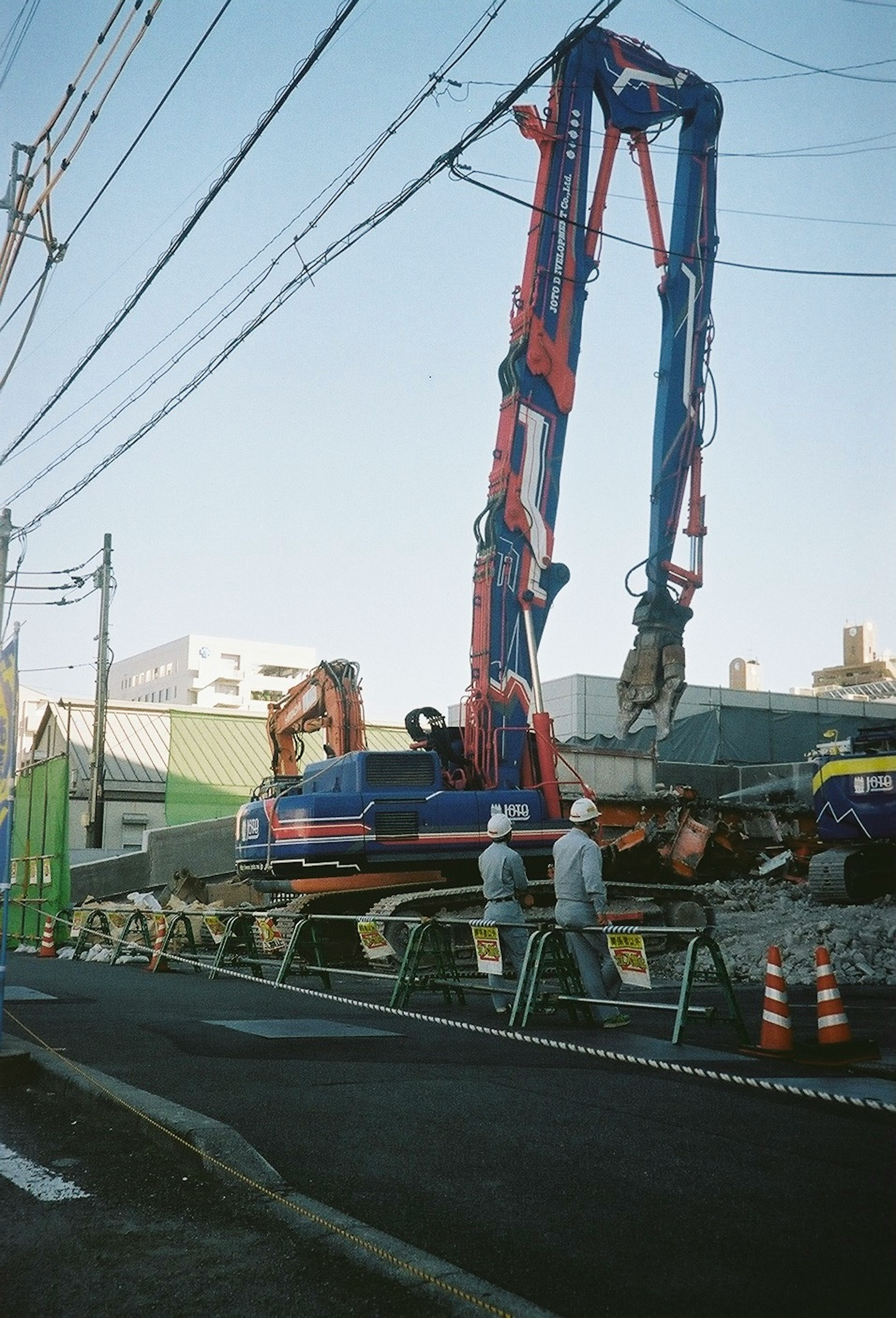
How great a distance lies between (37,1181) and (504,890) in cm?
664

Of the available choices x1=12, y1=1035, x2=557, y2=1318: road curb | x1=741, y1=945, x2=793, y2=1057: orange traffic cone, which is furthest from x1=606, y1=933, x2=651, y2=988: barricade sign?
x1=12, y1=1035, x2=557, y2=1318: road curb

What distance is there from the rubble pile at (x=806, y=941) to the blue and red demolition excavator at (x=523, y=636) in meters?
2.68

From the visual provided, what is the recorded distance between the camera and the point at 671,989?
1276 cm

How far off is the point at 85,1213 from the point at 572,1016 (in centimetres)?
629

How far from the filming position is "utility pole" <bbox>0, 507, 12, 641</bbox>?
8672mm

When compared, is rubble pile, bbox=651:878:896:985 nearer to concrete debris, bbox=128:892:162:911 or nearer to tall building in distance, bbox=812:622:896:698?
concrete debris, bbox=128:892:162:911

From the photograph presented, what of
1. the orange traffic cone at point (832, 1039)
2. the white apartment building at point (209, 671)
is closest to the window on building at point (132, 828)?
the orange traffic cone at point (832, 1039)

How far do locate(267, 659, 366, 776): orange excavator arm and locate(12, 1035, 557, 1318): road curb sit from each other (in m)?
11.7

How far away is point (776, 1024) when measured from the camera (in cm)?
818

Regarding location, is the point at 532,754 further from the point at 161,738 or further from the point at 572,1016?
the point at 161,738

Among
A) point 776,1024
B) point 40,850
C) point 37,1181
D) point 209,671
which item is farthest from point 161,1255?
point 209,671

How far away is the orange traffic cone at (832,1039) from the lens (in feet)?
25.3

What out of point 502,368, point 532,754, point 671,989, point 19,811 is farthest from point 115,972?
point 19,811

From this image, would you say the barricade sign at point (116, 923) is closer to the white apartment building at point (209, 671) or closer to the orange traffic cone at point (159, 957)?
the orange traffic cone at point (159, 957)
